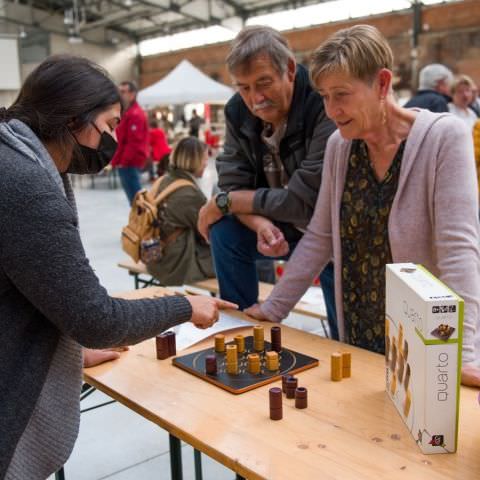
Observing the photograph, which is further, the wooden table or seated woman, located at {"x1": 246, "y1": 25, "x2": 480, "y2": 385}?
seated woman, located at {"x1": 246, "y1": 25, "x2": 480, "y2": 385}

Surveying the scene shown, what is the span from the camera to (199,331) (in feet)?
5.42

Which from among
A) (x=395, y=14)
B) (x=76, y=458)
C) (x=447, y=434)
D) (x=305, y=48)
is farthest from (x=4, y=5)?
(x=447, y=434)

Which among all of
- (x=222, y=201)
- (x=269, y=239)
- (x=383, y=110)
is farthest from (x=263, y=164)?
(x=383, y=110)

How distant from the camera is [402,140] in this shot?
1541mm

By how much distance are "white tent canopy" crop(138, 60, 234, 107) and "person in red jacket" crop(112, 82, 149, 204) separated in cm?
176

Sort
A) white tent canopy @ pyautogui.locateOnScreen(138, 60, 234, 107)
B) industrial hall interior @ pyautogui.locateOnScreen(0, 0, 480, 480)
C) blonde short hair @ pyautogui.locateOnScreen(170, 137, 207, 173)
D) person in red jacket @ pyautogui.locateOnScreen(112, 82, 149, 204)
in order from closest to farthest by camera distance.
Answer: industrial hall interior @ pyautogui.locateOnScreen(0, 0, 480, 480)
blonde short hair @ pyautogui.locateOnScreen(170, 137, 207, 173)
person in red jacket @ pyautogui.locateOnScreen(112, 82, 149, 204)
white tent canopy @ pyautogui.locateOnScreen(138, 60, 234, 107)

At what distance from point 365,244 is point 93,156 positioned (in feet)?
2.53

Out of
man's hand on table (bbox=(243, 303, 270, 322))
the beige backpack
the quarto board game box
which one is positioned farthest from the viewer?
the beige backpack

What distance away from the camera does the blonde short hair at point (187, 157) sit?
11.6ft

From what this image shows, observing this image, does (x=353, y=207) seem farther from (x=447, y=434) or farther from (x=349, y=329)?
(x=447, y=434)

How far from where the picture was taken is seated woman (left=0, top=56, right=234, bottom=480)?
3.41 feet

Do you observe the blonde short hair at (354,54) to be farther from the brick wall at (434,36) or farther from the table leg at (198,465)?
the brick wall at (434,36)

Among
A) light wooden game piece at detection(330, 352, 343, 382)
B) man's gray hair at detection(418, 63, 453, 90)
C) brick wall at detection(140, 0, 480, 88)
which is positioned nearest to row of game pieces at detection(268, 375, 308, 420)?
light wooden game piece at detection(330, 352, 343, 382)

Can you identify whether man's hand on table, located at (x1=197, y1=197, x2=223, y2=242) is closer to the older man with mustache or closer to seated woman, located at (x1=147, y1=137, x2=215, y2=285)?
the older man with mustache
